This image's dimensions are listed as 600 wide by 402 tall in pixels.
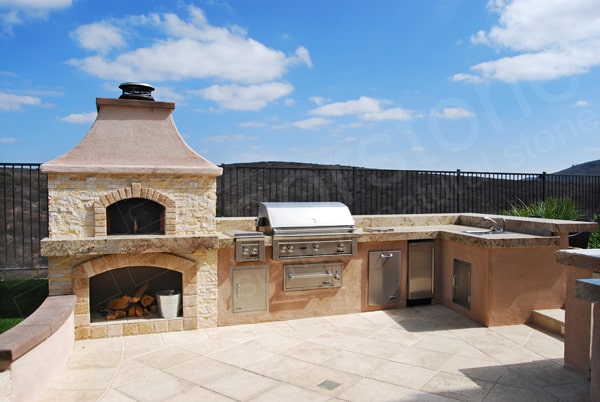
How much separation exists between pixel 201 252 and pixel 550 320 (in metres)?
4.54

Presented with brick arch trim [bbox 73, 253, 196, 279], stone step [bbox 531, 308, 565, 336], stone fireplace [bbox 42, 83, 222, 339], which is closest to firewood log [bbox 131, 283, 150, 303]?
stone fireplace [bbox 42, 83, 222, 339]

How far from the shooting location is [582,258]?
3.93 meters

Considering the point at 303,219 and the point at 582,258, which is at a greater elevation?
the point at 303,219

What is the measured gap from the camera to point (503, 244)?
18.0 feet

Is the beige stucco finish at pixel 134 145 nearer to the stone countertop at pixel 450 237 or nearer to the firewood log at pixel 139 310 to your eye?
the stone countertop at pixel 450 237

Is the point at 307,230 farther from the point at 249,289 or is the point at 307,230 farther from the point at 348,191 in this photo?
the point at 348,191

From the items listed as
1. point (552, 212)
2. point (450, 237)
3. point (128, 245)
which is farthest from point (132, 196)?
point (552, 212)

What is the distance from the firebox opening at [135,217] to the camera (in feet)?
18.2

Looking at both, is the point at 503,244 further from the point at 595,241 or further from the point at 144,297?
the point at 144,297

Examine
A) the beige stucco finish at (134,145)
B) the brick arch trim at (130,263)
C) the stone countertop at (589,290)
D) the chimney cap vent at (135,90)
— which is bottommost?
the brick arch trim at (130,263)

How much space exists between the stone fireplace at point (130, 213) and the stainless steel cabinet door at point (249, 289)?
28 centimetres

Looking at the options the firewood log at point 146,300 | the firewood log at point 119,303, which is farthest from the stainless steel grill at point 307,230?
the firewood log at point 119,303

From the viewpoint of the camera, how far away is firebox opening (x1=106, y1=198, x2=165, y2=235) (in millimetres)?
5562

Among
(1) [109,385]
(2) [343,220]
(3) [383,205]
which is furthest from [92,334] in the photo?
(3) [383,205]
